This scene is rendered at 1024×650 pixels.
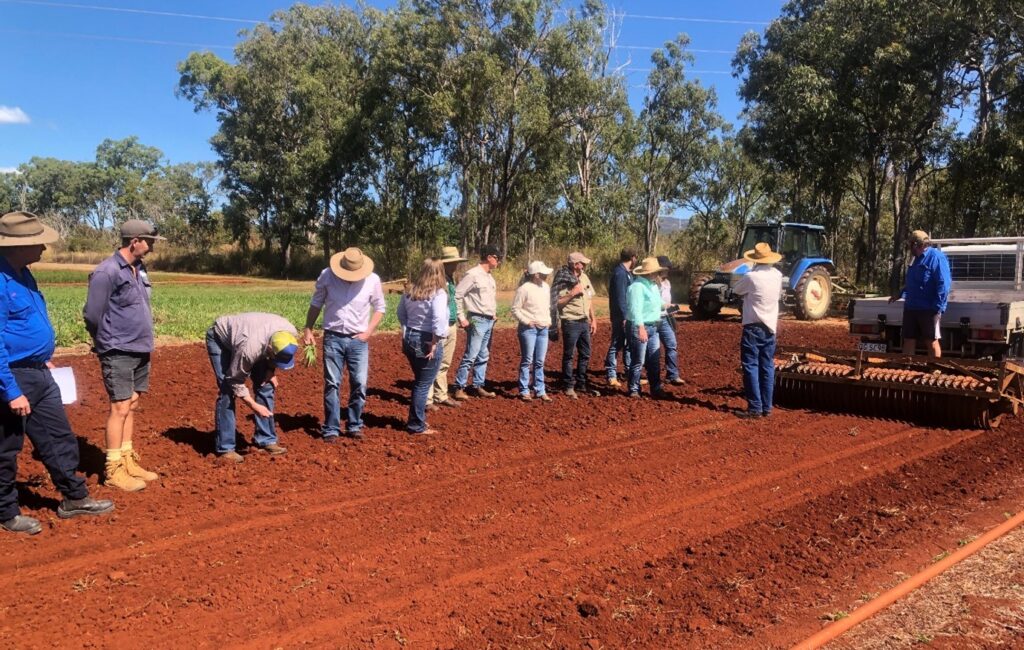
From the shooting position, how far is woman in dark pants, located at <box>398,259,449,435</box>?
6.52m

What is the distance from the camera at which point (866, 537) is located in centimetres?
444

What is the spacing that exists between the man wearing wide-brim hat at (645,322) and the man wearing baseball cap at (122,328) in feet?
16.6

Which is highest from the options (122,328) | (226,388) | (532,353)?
(122,328)

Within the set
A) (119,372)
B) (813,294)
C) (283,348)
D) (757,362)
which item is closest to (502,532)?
(283,348)

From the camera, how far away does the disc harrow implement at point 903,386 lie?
7.17 meters

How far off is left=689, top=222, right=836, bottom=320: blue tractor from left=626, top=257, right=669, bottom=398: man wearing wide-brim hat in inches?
350

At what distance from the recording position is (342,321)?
6188 millimetres

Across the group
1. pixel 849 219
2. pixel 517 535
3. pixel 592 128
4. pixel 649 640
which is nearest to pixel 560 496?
pixel 517 535

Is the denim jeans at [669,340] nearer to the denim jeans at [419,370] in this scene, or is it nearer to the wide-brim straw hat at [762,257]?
the wide-brim straw hat at [762,257]

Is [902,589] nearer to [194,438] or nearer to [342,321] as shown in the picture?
[342,321]

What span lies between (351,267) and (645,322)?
3698 mm

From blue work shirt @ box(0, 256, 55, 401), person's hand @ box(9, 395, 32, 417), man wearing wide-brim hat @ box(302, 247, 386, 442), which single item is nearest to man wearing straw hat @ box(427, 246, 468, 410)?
man wearing wide-brim hat @ box(302, 247, 386, 442)

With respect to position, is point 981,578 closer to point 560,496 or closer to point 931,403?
point 560,496

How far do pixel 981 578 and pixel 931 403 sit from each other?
3982 millimetres
